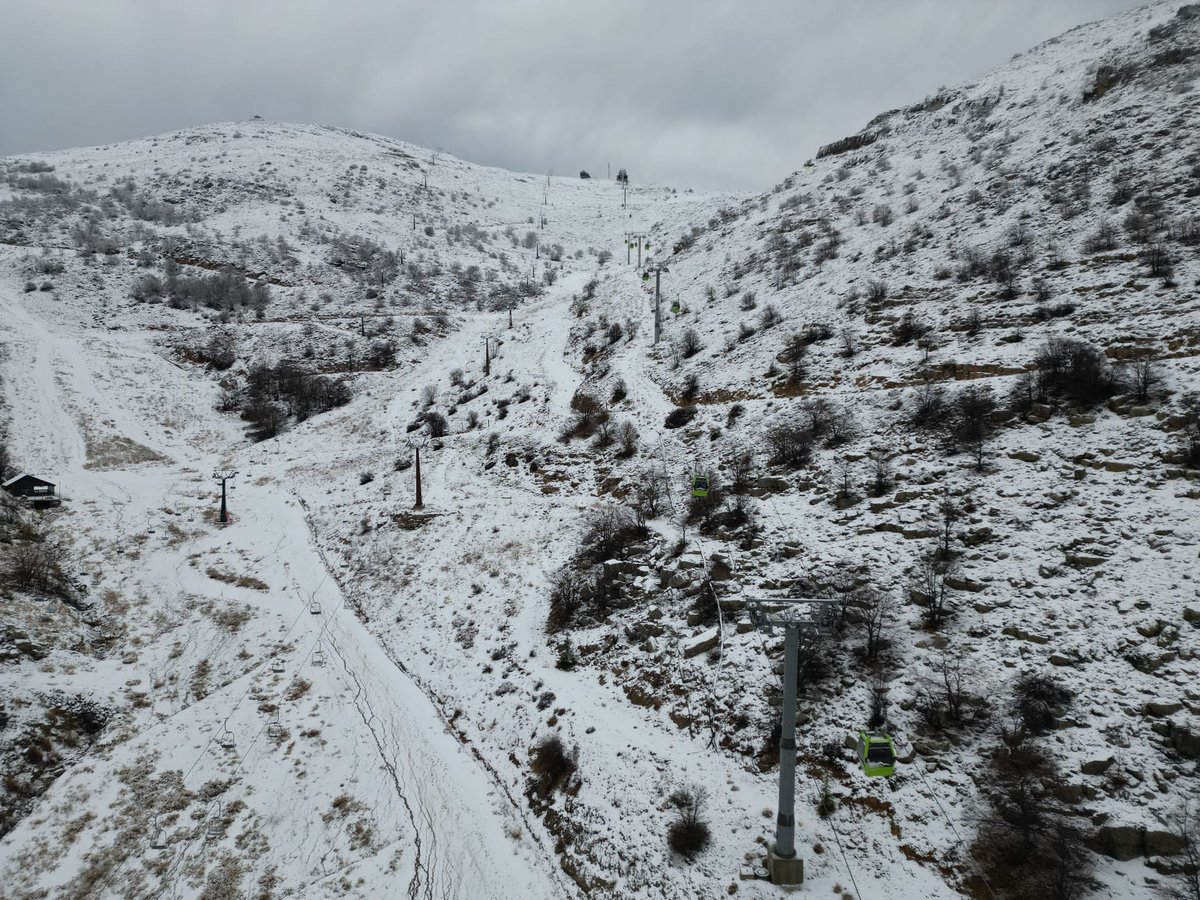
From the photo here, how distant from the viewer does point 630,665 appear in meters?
13.3

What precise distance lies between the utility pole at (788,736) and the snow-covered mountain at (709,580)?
0.49 m

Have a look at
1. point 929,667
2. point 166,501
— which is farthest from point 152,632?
point 929,667

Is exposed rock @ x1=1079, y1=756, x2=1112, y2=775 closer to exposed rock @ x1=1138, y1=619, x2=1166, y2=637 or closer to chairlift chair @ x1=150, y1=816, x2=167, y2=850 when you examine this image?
exposed rock @ x1=1138, y1=619, x2=1166, y2=637

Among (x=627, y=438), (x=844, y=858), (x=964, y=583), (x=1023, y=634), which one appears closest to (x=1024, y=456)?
(x=964, y=583)

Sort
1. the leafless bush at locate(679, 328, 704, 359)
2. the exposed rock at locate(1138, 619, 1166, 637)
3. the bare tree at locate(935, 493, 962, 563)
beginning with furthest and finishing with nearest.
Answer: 1. the leafless bush at locate(679, 328, 704, 359)
2. the bare tree at locate(935, 493, 962, 563)
3. the exposed rock at locate(1138, 619, 1166, 637)

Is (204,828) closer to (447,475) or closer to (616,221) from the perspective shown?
(447,475)

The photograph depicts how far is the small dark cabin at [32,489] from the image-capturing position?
2355cm

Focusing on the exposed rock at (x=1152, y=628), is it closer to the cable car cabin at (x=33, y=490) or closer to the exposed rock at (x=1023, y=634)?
the exposed rock at (x=1023, y=634)

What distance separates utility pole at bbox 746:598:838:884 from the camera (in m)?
6.82

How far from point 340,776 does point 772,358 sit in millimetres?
21821

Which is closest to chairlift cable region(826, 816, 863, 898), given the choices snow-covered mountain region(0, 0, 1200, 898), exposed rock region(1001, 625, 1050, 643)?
snow-covered mountain region(0, 0, 1200, 898)

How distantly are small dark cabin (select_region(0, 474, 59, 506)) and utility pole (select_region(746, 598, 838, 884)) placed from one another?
32.2 meters

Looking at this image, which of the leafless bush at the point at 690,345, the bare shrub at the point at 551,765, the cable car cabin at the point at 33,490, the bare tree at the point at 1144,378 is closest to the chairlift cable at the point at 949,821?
the bare shrub at the point at 551,765

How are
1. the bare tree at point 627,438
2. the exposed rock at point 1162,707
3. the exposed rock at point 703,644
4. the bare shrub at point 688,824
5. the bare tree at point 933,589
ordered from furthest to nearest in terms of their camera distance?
the bare tree at point 627,438, the exposed rock at point 703,644, the bare tree at point 933,589, the bare shrub at point 688,824, the exposed rock at point 1162,707
